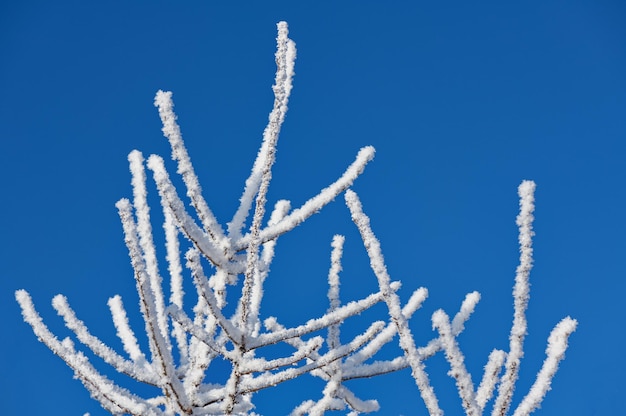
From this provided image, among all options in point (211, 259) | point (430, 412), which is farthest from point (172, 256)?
point (430, 412)

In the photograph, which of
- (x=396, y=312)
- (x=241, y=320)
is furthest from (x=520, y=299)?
(x=241, y=320)

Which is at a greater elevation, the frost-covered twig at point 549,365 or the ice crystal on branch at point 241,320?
the ice crystal on branch at point 241,320

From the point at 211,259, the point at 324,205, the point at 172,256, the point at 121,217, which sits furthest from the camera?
the point at 172,256

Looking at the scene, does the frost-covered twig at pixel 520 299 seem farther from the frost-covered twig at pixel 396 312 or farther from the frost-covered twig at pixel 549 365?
the frost-covered twig at pixel 396 312

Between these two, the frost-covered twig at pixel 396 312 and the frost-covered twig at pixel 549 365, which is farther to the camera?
the frost-covered twig at pixel 396 312

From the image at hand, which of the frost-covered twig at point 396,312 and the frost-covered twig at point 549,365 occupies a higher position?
the frost-covered twig at point 396,312

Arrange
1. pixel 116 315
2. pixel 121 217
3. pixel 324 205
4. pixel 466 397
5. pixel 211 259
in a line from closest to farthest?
1. pixel 466 397
2. pixel 121 217
3. pixel 324 205
4. pixel 211 259
5. pixel 116 315

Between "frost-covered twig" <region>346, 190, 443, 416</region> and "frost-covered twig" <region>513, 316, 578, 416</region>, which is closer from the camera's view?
"frost-covered twig" <region>513, 316, 578, 416</region>

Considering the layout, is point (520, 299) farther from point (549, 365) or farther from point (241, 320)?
point (241, 320)

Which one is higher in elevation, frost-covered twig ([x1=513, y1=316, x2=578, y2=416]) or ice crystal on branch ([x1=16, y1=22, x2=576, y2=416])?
ice crystal on branch ([x1=16, y1=22, x2=576, y2=416])

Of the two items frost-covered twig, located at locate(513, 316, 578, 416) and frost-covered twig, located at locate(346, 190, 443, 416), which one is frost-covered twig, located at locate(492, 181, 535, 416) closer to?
frost-covered twig, located at locate(513, 316, 578, 416)

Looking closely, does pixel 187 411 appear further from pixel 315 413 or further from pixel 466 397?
pixel 466 397
